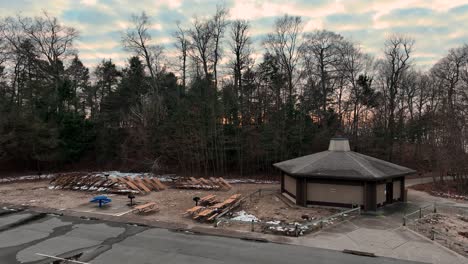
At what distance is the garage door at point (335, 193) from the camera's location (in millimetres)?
16922

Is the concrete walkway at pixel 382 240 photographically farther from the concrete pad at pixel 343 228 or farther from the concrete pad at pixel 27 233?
the concrete pad at pixel 27 233

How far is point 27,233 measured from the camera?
1282 cm

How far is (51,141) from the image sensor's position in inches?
1256

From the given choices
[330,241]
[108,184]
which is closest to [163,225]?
[330,241]

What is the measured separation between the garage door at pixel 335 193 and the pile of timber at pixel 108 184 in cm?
1185

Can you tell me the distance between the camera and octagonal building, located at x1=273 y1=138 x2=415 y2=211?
16.6m

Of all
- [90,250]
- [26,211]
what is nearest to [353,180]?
[90,250]

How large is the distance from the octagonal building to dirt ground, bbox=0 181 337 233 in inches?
A: 37.4

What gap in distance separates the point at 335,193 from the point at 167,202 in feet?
34.0

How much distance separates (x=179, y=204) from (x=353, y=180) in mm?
10431

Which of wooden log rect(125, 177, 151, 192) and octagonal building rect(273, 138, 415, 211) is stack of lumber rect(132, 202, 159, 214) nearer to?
wooden log rect(125, 177, 151, 192)

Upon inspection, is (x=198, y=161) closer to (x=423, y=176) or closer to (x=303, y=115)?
(x=303, y=115)

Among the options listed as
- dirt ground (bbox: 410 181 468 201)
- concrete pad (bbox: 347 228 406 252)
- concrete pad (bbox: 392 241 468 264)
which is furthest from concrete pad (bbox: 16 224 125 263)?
dirt ground (bbox: 410 181 468 201)

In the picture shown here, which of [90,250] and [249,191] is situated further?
[249,191]
